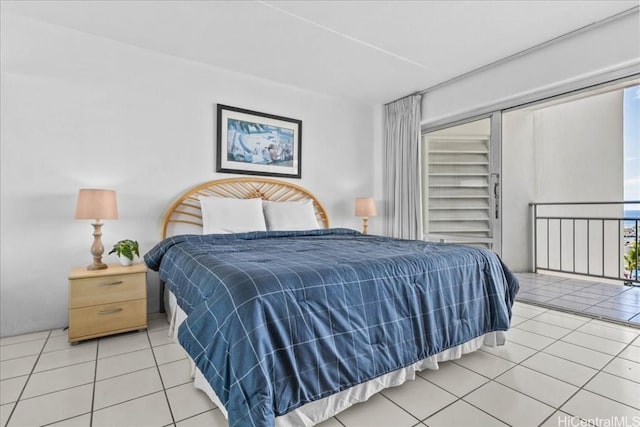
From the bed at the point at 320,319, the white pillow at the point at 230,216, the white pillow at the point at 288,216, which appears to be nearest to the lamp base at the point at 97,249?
the bed at the point at 320,319

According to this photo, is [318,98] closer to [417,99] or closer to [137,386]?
[417,99]

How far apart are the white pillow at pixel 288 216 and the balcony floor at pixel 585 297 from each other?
2.33 m

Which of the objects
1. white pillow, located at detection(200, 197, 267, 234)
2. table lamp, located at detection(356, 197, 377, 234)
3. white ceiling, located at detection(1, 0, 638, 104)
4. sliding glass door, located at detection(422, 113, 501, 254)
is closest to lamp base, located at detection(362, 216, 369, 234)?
table lamp, located at detection(356, 197, 377, 234)

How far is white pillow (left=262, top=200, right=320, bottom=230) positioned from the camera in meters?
3.27

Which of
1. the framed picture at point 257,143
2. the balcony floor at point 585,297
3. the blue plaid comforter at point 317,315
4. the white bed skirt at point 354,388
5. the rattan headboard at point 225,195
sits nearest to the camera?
the blue plaid comforter at point 317,315

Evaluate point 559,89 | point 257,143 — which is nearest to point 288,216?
point 257,143

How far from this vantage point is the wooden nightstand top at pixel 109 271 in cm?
232

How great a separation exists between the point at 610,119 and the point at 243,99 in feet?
16.0

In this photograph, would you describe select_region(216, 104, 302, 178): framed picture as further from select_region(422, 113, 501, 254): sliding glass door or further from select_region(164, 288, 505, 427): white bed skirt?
select_region(164, 288, 505, 427): white bed skirt

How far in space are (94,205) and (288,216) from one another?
5.35ft

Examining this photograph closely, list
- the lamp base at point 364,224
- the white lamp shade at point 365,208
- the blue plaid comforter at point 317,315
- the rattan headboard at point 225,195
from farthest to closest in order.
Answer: the lamp base at point 364,224
the white lamp shade at point 365,208
the rattan headboard at point 225,195
the blue plaid comforter at point 317,315

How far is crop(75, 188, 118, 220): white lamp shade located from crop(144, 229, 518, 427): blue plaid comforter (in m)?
0.85

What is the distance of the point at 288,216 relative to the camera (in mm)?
3336

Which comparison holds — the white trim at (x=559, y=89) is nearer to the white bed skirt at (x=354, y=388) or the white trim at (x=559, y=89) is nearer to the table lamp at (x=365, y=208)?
→ the table lamp at (x=365, y=208)
